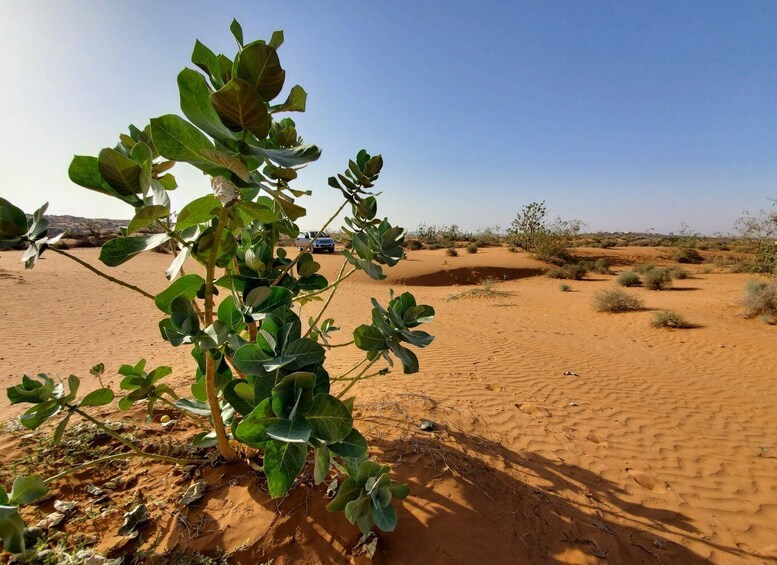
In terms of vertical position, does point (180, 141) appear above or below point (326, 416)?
above

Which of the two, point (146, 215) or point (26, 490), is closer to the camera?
point (146, 215)

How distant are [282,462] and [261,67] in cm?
117

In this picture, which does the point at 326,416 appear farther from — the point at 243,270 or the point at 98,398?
the point at 98,398

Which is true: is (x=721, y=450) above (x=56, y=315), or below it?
below

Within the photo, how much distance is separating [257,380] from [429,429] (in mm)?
2467

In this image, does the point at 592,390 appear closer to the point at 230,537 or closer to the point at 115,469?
the point at 230,537

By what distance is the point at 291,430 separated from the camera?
942 millimetres

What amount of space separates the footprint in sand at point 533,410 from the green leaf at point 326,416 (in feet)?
12.4

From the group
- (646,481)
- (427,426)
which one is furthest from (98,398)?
(646,481)

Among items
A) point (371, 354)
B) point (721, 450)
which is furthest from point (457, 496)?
point (721, 450)

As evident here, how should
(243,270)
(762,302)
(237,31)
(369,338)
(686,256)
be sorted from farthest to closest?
(686,256) → (762,302) → (243,270) → (369,338) → (237,31)

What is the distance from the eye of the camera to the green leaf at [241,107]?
0.89m

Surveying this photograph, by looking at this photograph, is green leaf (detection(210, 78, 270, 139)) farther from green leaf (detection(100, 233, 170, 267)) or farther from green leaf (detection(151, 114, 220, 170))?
green leaf (detection(100, 233, 170, 267))

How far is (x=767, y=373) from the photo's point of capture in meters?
6.17
